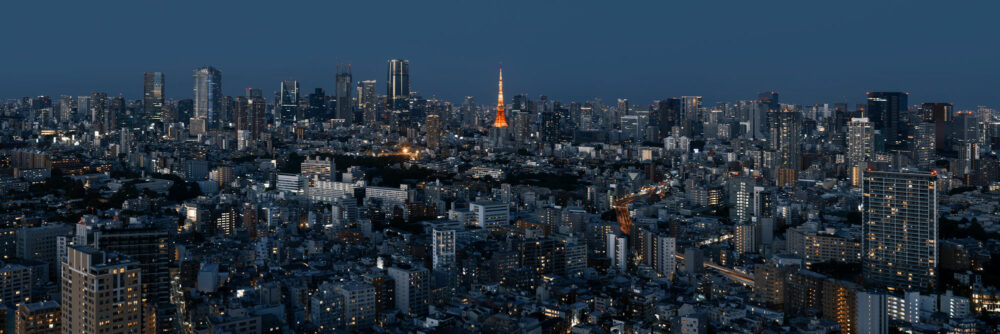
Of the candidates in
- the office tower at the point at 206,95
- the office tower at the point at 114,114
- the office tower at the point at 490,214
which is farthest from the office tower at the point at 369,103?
the office tower at the point at 490,214

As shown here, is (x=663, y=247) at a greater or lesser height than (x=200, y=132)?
lesser

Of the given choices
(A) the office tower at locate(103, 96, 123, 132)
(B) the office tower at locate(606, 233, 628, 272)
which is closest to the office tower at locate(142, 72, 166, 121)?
(A) the office tower at locate(103, 96, 123, 132)

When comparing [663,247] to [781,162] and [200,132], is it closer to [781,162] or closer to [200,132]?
[781,162]

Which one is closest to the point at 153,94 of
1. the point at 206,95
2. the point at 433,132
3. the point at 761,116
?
the point at 206,95

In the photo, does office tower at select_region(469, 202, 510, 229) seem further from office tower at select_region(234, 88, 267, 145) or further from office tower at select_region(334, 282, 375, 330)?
office tower at select_region(234, 88, 267, 145)

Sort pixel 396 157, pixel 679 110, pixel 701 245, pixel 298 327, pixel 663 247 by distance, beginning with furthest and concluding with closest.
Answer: pixel 679 110 < pixel 396 157 < pixel 701 245 < pixel 663 247 < pixel 298 327

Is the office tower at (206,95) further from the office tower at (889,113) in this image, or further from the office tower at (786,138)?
the office tower at (889,113)

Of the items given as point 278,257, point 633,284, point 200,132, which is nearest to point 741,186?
point 633,284
